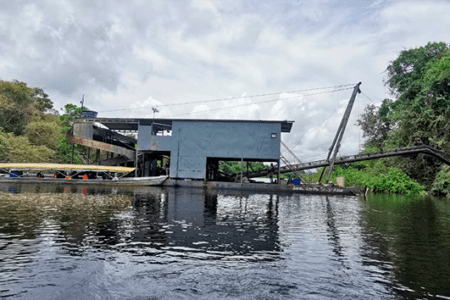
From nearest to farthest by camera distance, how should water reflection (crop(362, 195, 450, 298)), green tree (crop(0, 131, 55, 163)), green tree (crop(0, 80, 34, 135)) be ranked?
water reflection (crop(362, 195, 450, 298)), green tree (crop(0, 131, 55, 163)), green tree (crop(0, 80, 34, 135))

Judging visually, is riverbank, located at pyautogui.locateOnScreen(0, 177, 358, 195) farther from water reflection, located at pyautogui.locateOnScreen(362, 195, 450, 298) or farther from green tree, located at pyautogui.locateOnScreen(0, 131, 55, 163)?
water reflection, located at pyautogui.locateOnScreen(362, 195, 450, 298)

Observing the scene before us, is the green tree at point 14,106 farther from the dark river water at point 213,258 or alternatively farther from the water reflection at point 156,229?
the dark river water at point 213,258

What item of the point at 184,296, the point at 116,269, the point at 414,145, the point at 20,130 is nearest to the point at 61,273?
the point at 116,269

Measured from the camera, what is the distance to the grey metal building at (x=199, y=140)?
3700 centimetres

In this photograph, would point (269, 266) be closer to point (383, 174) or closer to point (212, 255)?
point (212, 255)

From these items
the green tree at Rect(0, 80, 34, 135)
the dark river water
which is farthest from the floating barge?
the dark river water

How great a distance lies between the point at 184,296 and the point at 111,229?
20.9ft

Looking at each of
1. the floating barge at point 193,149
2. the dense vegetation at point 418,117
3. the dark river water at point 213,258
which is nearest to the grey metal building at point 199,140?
the floating barge at point 193,149

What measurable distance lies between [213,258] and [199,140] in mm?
30567

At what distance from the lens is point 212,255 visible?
8.38 meters

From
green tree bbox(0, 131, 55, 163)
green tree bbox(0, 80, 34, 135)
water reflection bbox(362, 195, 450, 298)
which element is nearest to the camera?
water reflection bbox(362, 195, 450, 298)

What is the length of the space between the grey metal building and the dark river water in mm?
23419

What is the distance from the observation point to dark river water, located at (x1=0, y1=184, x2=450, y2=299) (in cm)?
614

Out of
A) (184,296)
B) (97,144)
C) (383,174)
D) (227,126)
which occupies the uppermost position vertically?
(227,126)
